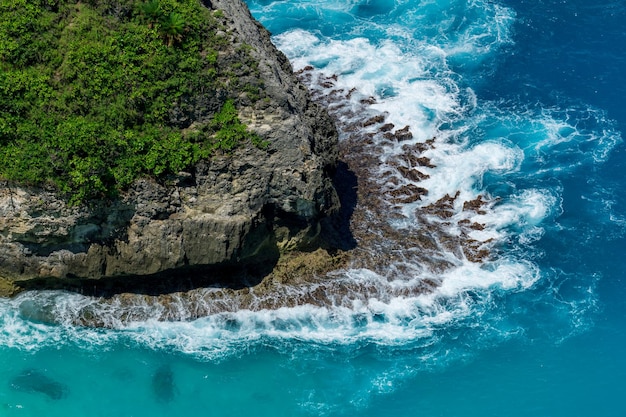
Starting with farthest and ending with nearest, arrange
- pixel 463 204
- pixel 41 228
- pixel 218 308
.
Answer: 1. pixel 463 204
2. pixel 218 308
3. pixel 41 228

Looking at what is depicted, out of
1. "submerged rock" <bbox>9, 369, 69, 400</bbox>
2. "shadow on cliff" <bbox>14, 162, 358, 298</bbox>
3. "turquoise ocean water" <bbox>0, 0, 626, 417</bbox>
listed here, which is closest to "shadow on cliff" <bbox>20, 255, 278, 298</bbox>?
"shadow on cliff" <bbox>14, 162, 358, 298</bbox>

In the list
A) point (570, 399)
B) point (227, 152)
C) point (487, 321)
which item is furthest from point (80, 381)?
point (570, 399)

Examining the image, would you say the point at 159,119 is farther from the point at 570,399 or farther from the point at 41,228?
the point at 570,399

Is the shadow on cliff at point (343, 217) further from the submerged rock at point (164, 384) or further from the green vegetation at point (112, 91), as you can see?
the submerged rock at point (164, 384)

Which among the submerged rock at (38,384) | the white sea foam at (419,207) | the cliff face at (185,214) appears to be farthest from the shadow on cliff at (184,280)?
the submerged rock at (38,384)

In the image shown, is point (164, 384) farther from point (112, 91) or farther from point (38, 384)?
point (112, 91)

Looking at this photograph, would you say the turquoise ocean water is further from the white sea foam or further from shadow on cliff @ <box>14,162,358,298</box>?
shadow on cliff @ <box>14,162,358,298</box>
